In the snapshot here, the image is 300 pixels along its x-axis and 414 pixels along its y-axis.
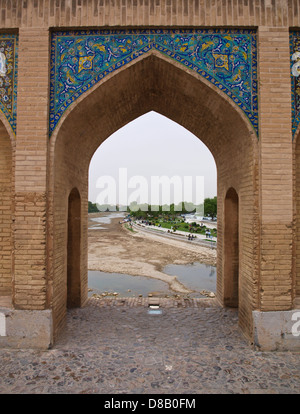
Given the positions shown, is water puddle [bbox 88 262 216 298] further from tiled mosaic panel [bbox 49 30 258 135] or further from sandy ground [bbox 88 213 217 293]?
tiled mosaic panel [bbox 49 30 258 135]

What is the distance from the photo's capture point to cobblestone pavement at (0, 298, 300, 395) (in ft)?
10.3

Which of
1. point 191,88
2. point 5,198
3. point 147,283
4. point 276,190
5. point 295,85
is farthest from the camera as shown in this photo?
point 147,283

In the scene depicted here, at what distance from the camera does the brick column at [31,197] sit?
3.94 metres

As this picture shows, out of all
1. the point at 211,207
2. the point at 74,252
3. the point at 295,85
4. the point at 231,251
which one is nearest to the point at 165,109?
the point at 295,85

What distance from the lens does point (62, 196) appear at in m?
4.44

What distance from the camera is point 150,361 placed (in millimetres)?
3652

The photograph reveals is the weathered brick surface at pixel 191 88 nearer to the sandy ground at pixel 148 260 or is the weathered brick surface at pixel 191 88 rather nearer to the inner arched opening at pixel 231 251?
the inner arched opening at pixel 231 251

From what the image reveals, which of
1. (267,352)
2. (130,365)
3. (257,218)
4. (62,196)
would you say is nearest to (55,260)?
(62,196)

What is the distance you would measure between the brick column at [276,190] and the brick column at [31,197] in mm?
3036

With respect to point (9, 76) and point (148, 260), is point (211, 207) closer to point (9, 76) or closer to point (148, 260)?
point (148, 260)

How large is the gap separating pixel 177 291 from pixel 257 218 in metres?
4.77

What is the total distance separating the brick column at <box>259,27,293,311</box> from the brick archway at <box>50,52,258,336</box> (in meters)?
0.15

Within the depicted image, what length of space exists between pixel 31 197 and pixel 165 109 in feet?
10.3

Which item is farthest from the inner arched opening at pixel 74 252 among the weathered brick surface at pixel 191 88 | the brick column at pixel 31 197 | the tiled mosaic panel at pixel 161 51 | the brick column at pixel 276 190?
the brick column at pixel 276 190
